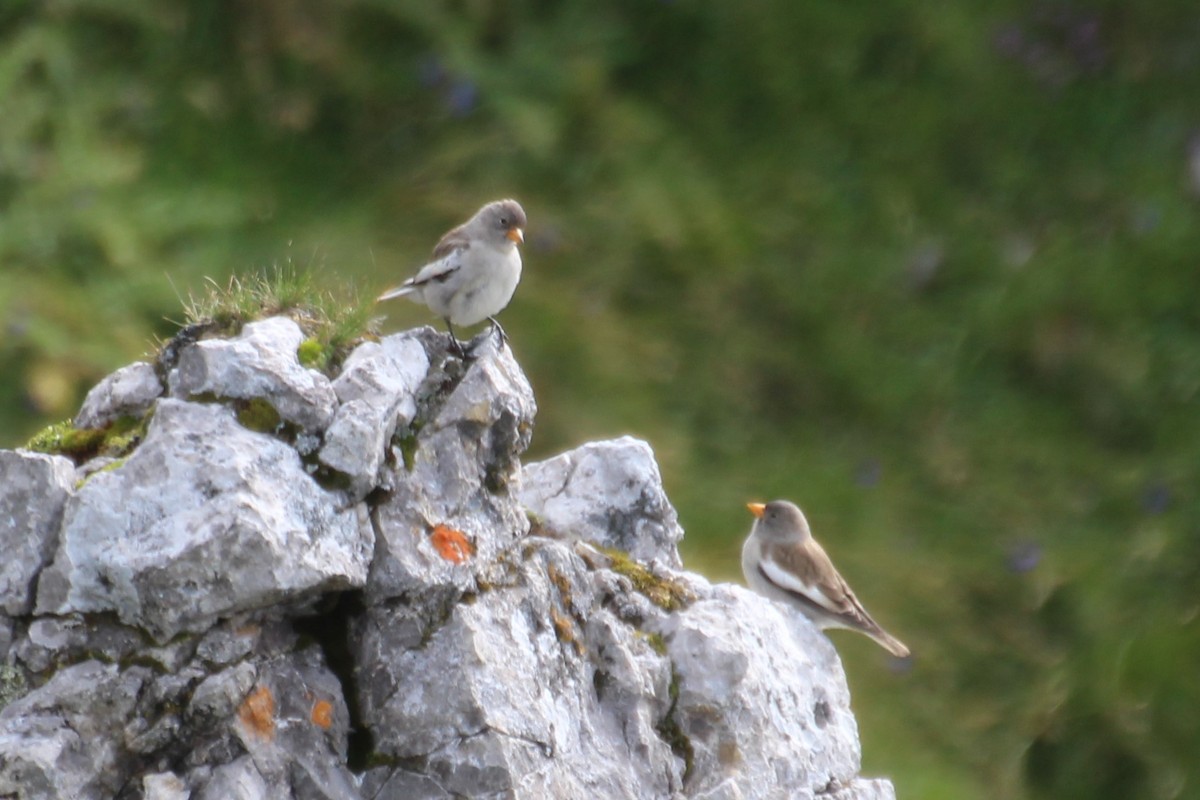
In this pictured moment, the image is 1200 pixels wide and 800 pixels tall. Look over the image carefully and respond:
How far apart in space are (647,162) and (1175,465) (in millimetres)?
5076

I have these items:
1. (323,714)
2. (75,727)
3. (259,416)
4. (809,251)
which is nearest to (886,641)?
(323,714)

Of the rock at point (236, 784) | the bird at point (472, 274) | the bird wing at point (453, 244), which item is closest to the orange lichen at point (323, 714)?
the rock at point (236, 784)

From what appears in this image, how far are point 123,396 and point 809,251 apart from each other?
9291 mm

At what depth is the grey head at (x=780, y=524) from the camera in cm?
908

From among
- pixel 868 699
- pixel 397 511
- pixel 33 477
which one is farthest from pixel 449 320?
pixel 868 699

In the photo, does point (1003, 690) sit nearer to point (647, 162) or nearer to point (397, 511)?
point (647, 162)

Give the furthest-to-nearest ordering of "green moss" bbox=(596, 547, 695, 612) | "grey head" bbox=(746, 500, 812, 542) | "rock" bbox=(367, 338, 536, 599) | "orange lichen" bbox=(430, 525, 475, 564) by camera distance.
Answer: "grey head" bbox=(746, 500, 812, 542) → "green moss" bbox=(596, 547, 695, 612) → "orange lichen" bbox=(430, 525, 475, 564) → "rock" bbox=(367, 338, 536, 599)

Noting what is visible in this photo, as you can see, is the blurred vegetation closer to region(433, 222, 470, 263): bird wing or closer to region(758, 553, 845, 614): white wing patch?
region(758, 553, 845, 614): white wing patch

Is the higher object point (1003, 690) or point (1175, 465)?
point (1175, 465)

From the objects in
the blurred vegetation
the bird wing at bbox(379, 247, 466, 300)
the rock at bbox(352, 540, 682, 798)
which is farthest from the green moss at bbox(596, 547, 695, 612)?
the blurred vegetation

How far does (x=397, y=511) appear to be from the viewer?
5402mm

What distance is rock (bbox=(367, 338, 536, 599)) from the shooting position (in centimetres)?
531

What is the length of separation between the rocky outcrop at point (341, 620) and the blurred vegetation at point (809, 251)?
533cm

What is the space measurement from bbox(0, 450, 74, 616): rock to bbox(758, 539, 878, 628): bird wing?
4342 mm
